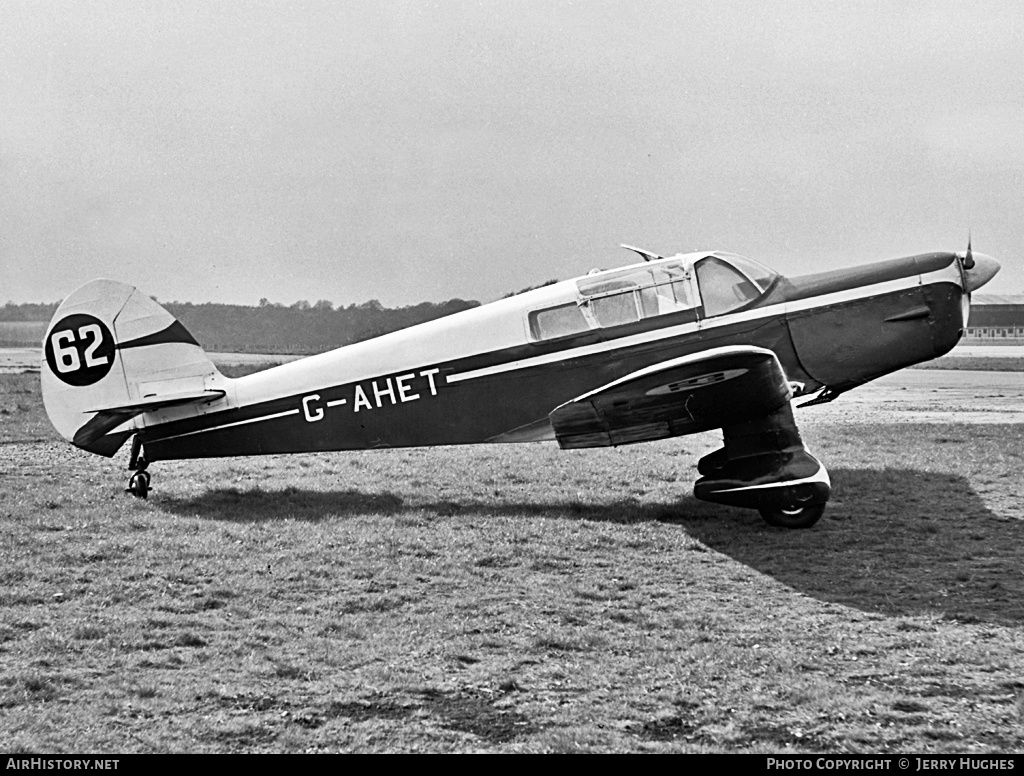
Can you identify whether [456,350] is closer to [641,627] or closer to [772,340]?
[772,340]

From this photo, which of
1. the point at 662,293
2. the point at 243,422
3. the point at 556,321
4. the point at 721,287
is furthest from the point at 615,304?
the point at 243,422

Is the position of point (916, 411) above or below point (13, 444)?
below

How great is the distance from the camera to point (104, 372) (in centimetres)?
939

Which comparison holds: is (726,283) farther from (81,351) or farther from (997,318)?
(997,318)

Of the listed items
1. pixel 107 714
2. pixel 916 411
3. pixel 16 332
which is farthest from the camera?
pixel 16 332

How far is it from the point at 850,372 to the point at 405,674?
589cm

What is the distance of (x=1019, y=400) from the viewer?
19547mm

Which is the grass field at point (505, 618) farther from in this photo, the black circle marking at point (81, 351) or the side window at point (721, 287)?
the side window at point (721, 287)

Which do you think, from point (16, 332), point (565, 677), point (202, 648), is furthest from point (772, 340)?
point (16, 332)

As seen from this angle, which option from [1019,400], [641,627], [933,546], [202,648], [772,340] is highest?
[772,340]

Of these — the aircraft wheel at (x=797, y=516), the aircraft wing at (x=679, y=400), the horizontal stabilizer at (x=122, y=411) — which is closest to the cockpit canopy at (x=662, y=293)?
the aircraft wing at (x=679, y=400)

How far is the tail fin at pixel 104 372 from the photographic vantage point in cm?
936

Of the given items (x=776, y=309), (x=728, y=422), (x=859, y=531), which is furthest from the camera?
(x=776, y=309)

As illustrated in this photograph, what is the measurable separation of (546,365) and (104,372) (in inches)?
175
